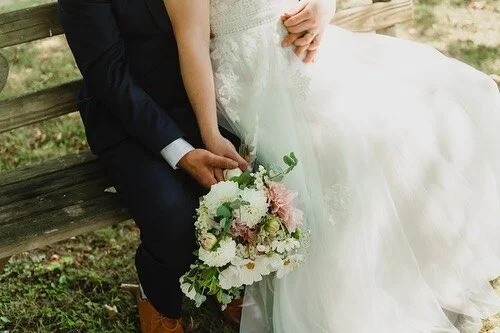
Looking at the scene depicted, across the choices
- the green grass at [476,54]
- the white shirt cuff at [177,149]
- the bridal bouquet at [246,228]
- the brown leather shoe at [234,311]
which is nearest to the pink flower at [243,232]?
the bridal bouquet at [246,228]

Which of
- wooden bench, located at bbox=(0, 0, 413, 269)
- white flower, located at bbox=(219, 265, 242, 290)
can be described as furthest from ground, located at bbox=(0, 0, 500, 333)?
white flower, located at bbox=(219, 265, 242, 290)

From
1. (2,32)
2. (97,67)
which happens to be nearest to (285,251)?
(97,67)

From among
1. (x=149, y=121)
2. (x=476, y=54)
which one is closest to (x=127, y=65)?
(x=149, y=121)

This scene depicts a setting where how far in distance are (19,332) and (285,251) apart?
4.93ft

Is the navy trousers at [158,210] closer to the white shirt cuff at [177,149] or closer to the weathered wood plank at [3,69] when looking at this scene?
the white shirt cuff at [177,149]

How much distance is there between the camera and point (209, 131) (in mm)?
2791

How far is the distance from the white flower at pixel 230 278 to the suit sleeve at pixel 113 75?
21.4 inches

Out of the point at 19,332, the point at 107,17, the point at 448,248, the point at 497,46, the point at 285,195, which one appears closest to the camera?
the point at 285,195

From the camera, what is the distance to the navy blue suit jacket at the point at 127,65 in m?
2.75

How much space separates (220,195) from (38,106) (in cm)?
116

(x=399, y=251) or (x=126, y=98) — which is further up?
(x=126, y=98)

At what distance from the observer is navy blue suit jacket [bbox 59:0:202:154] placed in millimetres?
2748

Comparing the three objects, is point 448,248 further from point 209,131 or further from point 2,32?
point 2,32

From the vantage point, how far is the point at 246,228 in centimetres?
246
